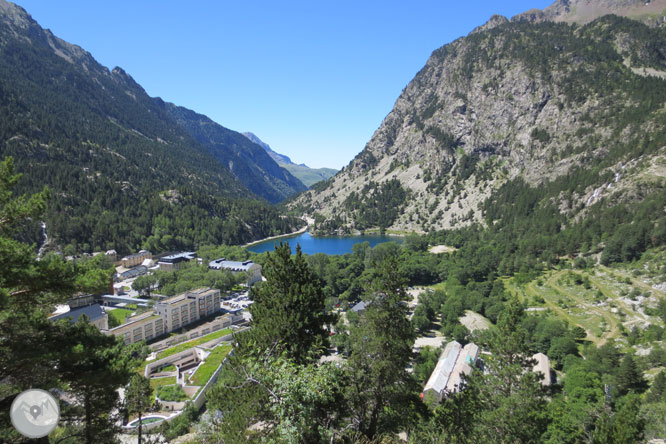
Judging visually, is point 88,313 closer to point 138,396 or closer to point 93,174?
point 138,396

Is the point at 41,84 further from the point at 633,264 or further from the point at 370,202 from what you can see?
the point at 633,264

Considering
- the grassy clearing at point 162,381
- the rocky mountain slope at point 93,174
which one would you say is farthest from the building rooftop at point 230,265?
the grassy clearing at point 162,381

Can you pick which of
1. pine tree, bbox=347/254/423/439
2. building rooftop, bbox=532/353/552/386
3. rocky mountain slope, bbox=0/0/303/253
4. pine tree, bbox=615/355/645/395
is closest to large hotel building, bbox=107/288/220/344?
pine tree, bbox=347/254/423/439

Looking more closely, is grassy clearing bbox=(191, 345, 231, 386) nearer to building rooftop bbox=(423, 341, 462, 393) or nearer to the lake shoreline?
building rooftop bbox=(423, 341, 462, 393)

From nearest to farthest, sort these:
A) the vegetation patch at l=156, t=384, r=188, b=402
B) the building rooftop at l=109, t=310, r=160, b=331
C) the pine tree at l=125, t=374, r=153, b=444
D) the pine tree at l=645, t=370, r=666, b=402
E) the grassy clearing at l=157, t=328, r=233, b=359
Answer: the pine tree at l=125, t=374, r=153, b=444 → the pine tree at l=645, t=370, r=666, b=402 → the vegetation patch at l=156, t=384, r=188, b=402 → the grassy clearing at l=157, t=328, r=233, b=359 → the building rooftop at l=109, t=310, r=160, b=331

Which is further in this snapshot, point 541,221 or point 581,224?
point 541,221

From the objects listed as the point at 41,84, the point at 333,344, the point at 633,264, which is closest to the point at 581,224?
the point at 633,264
